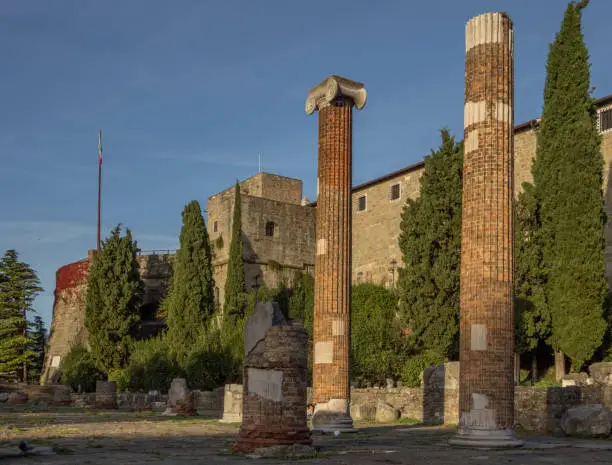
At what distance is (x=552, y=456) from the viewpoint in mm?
9266

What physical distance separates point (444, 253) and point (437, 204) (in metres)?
1.65

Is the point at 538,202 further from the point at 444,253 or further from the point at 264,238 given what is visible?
the point at 264,238

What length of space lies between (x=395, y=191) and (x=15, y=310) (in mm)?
21688

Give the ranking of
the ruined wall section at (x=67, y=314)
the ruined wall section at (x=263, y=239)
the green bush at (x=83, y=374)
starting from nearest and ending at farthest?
the green bush at (x=83, y=374), the ruined wall section at (x=263, y=239), the ruined wall section at (x=67, y=314)

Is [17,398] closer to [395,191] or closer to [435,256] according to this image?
[435,256]

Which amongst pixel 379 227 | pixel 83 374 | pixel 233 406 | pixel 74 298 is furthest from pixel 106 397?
pixel 74 298

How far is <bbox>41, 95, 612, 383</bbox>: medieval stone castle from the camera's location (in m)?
32.8

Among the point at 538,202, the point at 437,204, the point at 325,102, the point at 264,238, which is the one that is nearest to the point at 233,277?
the point at 264,238

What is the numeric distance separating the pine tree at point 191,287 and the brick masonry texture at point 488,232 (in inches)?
848

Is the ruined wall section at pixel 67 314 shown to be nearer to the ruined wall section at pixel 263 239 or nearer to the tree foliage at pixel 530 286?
the ruined wall section at pixel 263 239

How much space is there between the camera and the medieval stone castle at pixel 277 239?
32781 mm

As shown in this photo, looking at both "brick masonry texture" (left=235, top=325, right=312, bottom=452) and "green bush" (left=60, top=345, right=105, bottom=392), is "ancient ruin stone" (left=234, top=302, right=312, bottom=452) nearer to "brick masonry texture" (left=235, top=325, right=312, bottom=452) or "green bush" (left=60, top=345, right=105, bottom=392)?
"brick masonry texture" (left=235, top=325, right=312, bottom=452)

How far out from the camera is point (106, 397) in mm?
24578

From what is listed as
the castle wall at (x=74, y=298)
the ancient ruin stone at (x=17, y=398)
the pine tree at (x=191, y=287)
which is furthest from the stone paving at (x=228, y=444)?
the castle wall at (x=74, y=298)
